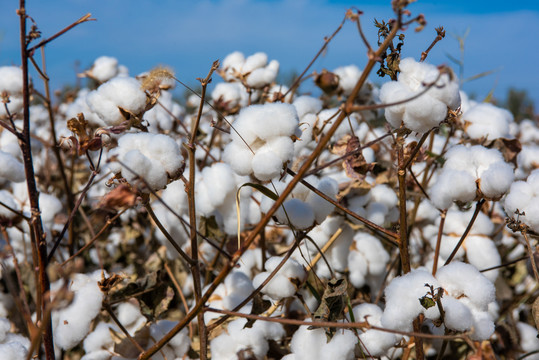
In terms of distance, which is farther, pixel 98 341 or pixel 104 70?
pixel 104 70

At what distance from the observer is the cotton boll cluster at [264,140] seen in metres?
0.91

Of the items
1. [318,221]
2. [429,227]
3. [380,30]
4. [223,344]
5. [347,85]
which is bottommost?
[223,344]

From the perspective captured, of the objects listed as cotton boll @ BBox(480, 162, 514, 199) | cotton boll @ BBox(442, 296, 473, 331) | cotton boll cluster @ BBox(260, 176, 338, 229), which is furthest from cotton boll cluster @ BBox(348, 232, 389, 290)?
cotton boll @ BBox(442, 296, 473, 331)

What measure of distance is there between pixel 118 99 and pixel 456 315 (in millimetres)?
748

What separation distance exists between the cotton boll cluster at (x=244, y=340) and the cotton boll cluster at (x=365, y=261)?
1.46 ft

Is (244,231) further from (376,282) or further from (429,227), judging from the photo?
(429,227)

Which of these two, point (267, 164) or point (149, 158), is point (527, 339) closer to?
point (267, 164)

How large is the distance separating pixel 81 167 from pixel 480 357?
2536 mm

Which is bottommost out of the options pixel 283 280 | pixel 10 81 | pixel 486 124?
pixel 283 280

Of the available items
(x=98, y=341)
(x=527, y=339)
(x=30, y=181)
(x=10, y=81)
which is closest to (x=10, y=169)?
(x=30, y=181)

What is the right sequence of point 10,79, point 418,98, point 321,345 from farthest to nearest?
point 10,79 < point 321,345 < point 418,98

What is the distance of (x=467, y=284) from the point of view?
37.7 inches

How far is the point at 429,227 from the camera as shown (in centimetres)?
200

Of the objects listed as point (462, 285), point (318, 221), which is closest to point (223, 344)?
point (318, 221)
